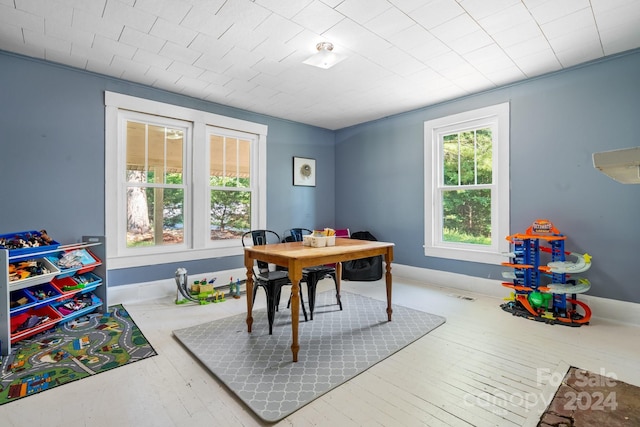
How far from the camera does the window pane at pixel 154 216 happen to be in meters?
3.75

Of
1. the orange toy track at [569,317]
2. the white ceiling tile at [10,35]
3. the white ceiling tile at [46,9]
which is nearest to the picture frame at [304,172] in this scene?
the white ceiling tile at [46,9]

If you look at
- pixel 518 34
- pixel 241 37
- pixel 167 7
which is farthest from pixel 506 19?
pixel 167 7

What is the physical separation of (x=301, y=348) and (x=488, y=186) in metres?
3.13

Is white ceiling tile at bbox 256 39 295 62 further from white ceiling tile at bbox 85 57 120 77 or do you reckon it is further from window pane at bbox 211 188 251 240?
window pane at bbox 211 188 251 240

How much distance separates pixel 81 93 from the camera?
3287 millimetres

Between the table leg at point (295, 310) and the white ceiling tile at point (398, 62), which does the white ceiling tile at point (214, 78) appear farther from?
the table leg at point (295, 310)

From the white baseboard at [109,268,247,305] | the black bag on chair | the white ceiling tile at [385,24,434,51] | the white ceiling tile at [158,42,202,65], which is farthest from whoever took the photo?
the black bag on chair

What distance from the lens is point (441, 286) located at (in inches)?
168

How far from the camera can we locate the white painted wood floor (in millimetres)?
1634

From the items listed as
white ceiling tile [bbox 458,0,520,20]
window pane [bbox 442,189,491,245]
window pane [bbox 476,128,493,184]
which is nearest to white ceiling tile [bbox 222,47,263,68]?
white ceiling tile [bbox 458,0,520,20]

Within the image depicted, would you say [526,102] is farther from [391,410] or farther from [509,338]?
[391,410]

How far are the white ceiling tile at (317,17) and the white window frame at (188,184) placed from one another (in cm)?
231

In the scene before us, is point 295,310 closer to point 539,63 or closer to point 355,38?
point 355,38

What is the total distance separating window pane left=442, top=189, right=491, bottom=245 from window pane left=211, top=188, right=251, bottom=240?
9.80 feet
